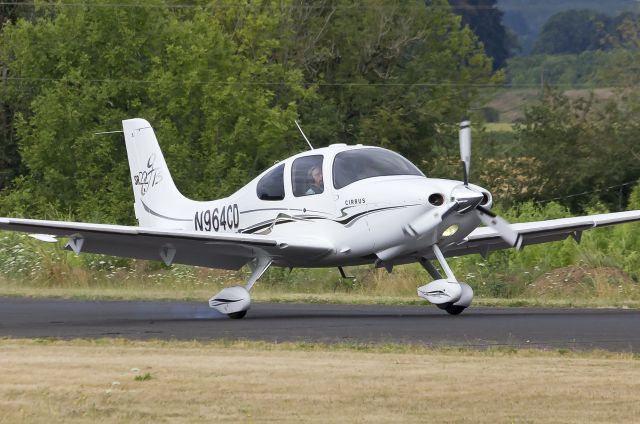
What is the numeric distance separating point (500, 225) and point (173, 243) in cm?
456

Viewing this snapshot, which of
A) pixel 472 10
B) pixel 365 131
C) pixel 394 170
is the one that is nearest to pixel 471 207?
pixel 394 170

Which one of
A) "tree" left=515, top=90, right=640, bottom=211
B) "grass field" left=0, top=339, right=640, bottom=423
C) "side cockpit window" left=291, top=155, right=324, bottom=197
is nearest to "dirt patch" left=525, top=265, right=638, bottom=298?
"side cockpit window" left=291, top=155, right=324, bottom=197

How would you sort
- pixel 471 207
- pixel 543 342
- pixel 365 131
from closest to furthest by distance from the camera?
1. pixel 543 342
2. pixel 471 207
3. pixel 365 131

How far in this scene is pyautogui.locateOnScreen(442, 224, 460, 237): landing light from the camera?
715 inches

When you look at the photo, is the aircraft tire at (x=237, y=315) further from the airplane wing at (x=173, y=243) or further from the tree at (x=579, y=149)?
the tree at (x=579, y=149)

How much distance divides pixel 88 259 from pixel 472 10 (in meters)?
132

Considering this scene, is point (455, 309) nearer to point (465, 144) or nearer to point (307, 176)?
point (465, 144)

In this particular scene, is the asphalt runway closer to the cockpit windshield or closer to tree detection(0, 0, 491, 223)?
the cockpit windshield

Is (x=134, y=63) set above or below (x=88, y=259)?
above

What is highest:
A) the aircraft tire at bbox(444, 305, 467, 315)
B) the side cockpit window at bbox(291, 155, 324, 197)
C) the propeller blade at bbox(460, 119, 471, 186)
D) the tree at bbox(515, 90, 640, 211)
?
the propeller blade at bbox(460, 119, 471, 186)

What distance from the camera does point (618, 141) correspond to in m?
44.8

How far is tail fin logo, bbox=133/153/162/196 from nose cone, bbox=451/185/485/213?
7288 millimetres

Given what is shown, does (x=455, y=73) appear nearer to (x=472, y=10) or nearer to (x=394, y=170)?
(x=394, y=170)

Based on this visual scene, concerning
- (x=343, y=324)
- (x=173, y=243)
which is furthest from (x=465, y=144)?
(x=173, y=243)
